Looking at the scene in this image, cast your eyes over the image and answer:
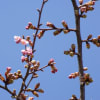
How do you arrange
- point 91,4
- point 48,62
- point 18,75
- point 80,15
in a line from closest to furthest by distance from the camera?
1. point 80,15
2. point 91,4
3. point 18,75
4. point 48,62

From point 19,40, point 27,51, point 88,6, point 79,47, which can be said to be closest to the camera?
point 79,47

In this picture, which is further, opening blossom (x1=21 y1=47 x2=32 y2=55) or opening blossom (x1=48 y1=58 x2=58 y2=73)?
opening blossom (x1=48 y1=58 x2=58 y2=73)

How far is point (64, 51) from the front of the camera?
3123mm

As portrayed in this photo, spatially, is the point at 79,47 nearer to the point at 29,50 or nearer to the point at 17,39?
the point at 29,50

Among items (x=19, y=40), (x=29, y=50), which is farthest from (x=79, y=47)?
(x=19, y=40)

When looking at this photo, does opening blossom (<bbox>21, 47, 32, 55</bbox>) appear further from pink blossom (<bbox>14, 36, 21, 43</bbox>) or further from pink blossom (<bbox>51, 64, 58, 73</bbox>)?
pink blossom (<bbox>51, 64, 58, 73</bbox>)

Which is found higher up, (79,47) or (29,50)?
(29,50)

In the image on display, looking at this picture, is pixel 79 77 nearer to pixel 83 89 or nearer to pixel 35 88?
pixel 83 89

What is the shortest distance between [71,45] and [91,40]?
1.02 ft

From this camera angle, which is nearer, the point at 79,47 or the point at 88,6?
the point at 79,47

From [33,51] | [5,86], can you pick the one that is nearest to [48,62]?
[33,51]

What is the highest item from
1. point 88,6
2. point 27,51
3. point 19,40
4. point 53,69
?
point 88,6

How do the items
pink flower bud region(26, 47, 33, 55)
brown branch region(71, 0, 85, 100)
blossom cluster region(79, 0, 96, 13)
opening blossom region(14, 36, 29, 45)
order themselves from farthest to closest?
opening blossom region(14, 36, 29, 45) → pink flower bud region(26, 47, 33, 55) → blossom cluster region(79, 0, 96, 13) → brown branch region(71, 0, 85, 100)

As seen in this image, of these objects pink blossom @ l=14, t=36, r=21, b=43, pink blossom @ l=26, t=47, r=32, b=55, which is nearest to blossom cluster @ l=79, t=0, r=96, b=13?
pink blossom @ l=26, t=47, r=32, b=55
